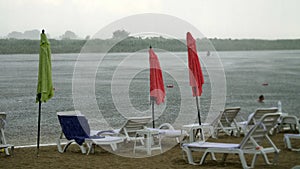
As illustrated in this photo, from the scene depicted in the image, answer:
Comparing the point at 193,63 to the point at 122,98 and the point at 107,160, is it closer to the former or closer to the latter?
the point at 107,160

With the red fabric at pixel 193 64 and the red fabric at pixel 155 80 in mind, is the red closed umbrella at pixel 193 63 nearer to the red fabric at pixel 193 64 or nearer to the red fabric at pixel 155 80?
the red fabric at pixel 193 64

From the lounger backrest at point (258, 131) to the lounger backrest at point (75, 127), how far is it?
109 inches

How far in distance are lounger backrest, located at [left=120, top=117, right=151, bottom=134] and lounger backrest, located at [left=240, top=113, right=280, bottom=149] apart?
266 cm

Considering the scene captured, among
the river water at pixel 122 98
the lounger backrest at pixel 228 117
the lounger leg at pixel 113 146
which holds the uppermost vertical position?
the lounger backrest at pixel 228 117

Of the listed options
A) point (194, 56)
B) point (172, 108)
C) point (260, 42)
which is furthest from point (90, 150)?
→ point (260, 42)

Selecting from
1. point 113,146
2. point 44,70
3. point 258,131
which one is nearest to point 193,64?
point 113,146

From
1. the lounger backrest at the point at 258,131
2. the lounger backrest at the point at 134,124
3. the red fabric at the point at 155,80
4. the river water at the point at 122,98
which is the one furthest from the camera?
the river water at the point at 122,98

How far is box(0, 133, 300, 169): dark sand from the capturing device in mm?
8508

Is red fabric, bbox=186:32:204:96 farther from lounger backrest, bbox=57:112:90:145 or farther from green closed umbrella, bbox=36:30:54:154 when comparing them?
green closed umbrella, bbox=36:30:54:154

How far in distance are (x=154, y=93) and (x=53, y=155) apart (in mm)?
2704

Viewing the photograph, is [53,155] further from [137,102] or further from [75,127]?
[137,102]

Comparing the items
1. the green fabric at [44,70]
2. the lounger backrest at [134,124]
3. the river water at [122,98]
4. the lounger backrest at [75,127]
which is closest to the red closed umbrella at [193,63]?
the lounger backrest at [134,124]

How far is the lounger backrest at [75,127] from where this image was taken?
9930 mm

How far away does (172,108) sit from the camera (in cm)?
3222
